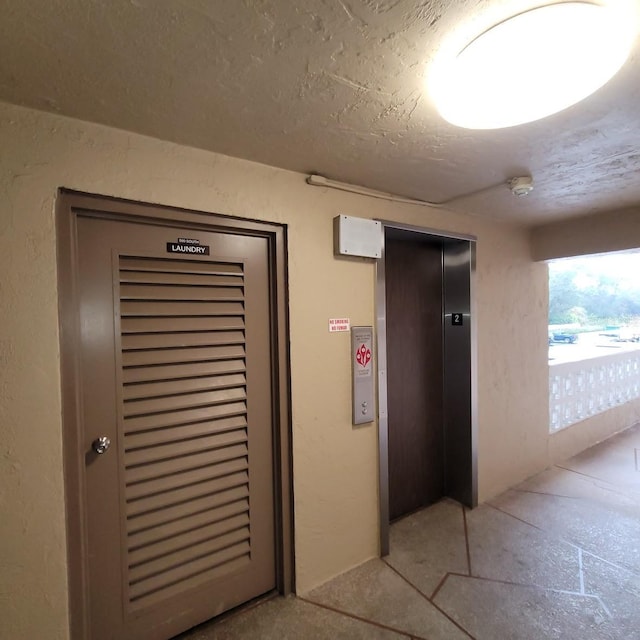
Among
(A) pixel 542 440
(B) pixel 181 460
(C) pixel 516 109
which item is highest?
(C) pixel 516 109

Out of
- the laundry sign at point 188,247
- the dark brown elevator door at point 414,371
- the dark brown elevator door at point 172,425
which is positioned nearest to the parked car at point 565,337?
the dark brown elevator door at point 414,371

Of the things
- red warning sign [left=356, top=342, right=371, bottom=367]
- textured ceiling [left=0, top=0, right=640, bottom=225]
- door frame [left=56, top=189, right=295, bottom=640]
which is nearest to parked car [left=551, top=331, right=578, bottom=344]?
textured ceiling [left=0, top=0, right=640, bottom=225]

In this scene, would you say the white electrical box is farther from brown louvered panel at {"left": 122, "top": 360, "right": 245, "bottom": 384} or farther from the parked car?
the parked car

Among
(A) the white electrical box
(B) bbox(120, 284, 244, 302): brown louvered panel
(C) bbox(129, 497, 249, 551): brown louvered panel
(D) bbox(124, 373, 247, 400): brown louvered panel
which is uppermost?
(A) the white electrical box

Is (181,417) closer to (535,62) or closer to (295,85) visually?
(295,85)

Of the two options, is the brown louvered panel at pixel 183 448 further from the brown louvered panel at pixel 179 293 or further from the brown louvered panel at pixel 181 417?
the brown louvered panel at pixel 179 293

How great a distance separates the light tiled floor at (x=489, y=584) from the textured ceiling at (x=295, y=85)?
2.16 meters

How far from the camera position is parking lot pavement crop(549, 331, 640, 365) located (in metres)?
3.82

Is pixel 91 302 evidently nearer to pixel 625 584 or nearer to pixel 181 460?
pixel 181 460

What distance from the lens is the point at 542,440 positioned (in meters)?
3.10

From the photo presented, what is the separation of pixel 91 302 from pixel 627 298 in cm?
631

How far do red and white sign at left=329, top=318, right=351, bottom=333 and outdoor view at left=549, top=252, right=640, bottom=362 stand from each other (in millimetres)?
2690

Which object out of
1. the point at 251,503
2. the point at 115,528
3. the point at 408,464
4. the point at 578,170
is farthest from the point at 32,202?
the point at 408,464

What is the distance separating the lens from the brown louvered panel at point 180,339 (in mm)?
1423
